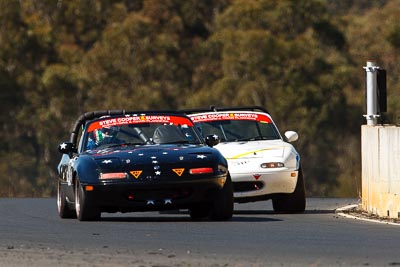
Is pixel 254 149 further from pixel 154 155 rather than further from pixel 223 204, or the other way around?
pixel 154 155

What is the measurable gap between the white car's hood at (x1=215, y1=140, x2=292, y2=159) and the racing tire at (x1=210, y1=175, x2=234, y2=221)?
3.05 metres

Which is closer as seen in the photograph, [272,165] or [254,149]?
[272,165]

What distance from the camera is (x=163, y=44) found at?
56844 mm

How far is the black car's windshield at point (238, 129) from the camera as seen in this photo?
821 inches

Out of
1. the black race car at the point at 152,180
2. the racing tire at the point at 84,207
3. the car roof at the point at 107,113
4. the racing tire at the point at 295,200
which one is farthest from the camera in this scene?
the racing tire at the point at 295,200

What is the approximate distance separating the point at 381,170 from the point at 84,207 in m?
3.92

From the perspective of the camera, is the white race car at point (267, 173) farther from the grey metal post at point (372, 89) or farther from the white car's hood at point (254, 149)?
the grey metal post at point (372, 89)

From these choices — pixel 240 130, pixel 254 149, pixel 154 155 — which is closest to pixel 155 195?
pixel 154 155

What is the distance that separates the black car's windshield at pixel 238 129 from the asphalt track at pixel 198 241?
2549 millimetres

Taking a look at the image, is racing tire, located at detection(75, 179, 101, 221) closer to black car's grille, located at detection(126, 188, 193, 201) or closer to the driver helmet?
black car's grille, located at detection(126, 188, 193, 201)

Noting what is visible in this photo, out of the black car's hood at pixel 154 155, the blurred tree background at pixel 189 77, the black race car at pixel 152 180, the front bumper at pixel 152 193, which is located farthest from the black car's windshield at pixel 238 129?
the blurred tree background at pixel 189 77

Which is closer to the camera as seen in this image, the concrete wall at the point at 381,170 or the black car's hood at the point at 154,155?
the black car's hood at the point at 154,155

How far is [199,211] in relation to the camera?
670 inches

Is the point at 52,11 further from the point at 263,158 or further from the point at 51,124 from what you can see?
the point at 263,158
